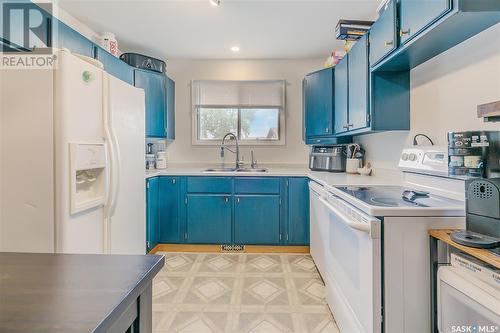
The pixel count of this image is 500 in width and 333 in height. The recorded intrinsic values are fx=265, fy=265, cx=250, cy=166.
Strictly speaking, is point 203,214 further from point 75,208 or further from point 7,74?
point 7,74

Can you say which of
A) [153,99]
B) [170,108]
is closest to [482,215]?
[153,99]

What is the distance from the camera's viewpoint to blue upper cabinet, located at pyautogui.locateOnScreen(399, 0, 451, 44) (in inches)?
45.5

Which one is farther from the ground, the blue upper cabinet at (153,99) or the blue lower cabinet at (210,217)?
the blue upper cabinet at (153,99)

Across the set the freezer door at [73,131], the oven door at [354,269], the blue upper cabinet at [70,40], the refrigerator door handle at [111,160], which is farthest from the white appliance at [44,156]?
the oven door at [354,269]

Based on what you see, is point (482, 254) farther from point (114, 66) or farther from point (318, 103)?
point (114, 66)

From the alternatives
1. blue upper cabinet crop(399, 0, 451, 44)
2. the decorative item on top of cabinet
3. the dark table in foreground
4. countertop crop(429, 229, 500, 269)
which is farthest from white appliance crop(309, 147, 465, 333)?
the dark table in foreground

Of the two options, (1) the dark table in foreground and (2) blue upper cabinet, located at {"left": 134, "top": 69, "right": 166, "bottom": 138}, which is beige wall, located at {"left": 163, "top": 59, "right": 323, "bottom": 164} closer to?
(2) blue upper cabinet, located at {"left": 134, "top": 69, "right": 166, "bottom": 138}

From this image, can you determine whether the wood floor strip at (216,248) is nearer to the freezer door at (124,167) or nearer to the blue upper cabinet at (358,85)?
the freezer door at (124,167)

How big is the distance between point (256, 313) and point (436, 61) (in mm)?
2023

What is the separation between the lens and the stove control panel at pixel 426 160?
4.67 feet

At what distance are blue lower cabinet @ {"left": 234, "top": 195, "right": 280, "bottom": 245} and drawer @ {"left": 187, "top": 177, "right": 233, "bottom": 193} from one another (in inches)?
6.8

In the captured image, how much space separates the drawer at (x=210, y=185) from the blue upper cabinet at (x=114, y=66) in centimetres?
130

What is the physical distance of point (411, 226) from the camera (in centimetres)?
117

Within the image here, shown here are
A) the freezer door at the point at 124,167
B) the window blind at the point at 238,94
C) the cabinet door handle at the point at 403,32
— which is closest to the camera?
the cabinet door handle at the point at 403,32
